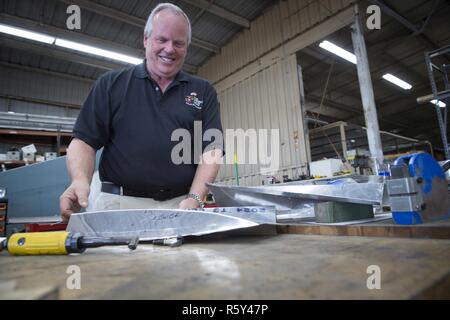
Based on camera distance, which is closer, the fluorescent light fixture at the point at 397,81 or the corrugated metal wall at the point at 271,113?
the corrugated metal wall at the point at 271,113

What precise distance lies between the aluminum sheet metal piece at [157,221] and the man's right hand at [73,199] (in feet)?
0.63

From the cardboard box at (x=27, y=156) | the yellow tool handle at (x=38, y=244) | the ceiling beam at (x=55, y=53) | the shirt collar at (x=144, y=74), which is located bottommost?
the yellow tool handle at (x=38, y=244)

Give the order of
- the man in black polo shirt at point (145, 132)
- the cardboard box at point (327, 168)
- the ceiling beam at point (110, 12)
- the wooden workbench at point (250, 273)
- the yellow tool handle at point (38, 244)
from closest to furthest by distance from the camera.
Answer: the wooden workbench at point (250, 273)
the yellow tool handle at point (38, 244)
the man in black polo shirt at point (145, 132)
the cardboard box at point (327, 168)
the ceiling beam at point (110, 12)

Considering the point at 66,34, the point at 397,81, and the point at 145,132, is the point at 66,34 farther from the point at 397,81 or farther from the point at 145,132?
the point at 397,81

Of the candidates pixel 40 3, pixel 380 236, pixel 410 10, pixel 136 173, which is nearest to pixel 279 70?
pixel 410 10

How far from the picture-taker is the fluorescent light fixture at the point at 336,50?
598 centimetres

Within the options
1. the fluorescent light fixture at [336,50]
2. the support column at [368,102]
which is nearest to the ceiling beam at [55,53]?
the fluorescent light fixture at [336,50]

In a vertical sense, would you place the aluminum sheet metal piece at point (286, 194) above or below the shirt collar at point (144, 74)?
below

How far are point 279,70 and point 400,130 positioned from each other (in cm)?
975

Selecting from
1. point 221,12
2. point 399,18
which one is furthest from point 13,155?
point 399,18

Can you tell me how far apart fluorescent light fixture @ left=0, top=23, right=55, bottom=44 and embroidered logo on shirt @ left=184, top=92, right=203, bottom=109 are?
613 centimetres

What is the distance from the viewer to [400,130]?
12789 millimetres

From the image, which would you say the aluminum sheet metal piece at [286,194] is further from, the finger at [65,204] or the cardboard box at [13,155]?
the cardboard box at [13,155]

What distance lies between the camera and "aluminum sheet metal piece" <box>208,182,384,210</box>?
101 cm
